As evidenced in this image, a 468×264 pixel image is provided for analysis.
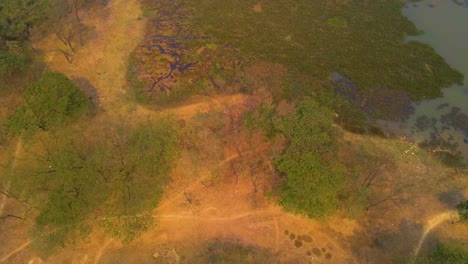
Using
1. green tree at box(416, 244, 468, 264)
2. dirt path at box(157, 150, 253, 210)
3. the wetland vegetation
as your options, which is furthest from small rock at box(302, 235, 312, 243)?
dirt path at box(157, 150, 253, 210)

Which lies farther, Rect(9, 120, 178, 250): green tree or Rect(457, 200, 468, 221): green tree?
Rect(457, 200, 468, 221): green tree

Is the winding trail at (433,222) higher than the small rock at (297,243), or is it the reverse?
the winding trail at (433,222)

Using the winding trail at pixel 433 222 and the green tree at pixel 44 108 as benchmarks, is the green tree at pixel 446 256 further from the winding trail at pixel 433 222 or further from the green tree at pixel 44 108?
the green tree at pixel 44 108

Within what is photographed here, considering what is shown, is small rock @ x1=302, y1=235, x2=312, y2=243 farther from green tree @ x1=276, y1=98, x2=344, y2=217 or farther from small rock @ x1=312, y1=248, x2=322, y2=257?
green tree @ x1=276, y1=98, x2=344, y2=217

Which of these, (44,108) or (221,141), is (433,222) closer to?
(221,141)

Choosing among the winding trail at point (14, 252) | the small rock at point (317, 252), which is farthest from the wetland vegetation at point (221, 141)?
the small rock at point (317, 252)

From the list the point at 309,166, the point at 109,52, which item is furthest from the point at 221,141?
the point at 109,52

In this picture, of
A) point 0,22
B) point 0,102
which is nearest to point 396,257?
point 0,102
